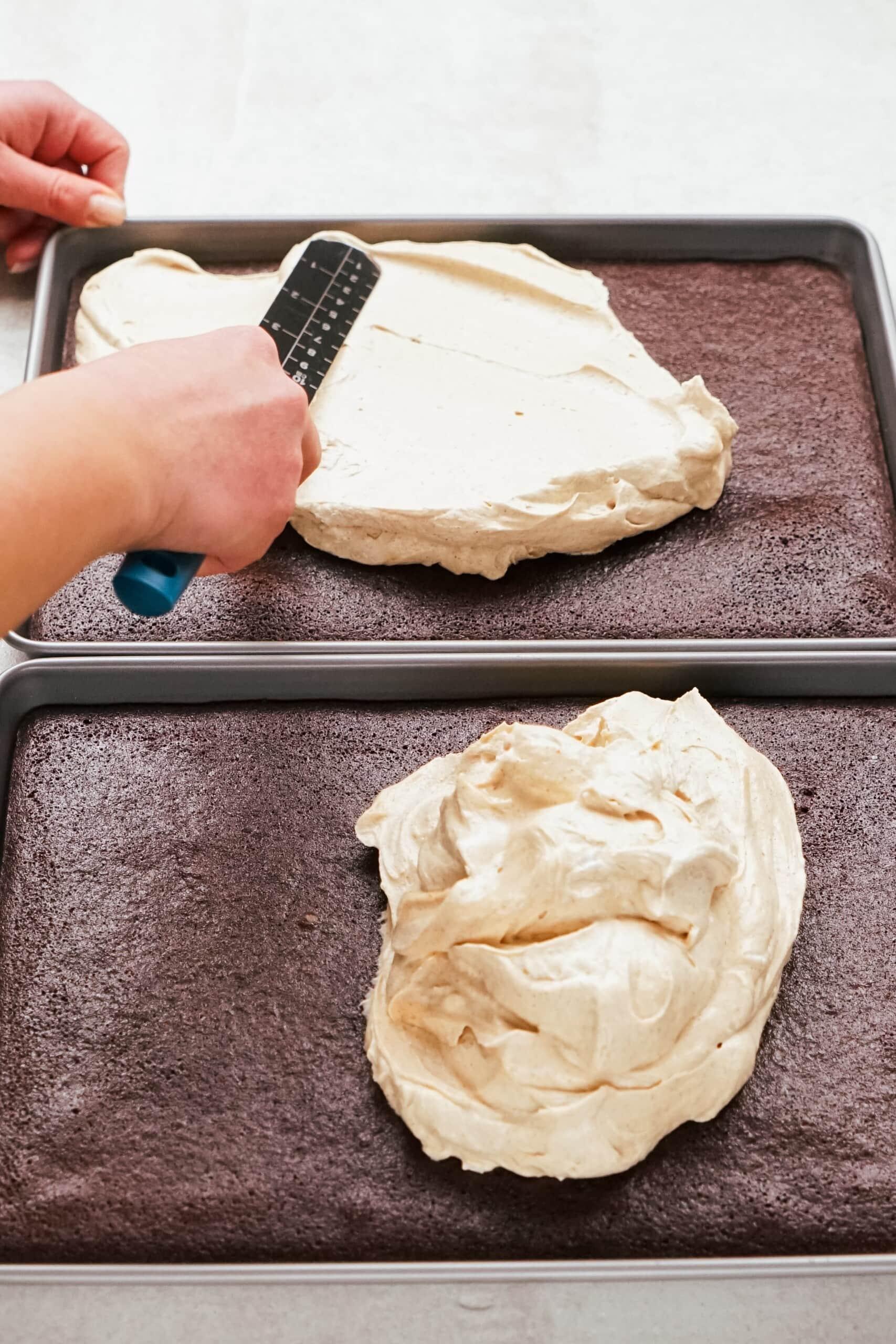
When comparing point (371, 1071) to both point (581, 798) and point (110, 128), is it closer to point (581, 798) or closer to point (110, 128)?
point (581, 798)

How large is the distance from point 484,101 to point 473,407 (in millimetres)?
876

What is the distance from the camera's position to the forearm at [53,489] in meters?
0.93

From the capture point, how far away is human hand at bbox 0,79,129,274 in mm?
1621

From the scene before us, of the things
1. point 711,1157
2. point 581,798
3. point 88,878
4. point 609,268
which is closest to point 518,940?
point 581,798

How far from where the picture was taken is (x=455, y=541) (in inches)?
56.1

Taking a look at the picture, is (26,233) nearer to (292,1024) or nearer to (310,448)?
(310,448)

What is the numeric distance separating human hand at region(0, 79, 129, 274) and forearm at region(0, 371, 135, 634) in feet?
2.47

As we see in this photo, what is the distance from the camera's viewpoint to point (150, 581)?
110 cm

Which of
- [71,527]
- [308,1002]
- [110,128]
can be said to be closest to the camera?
[71,527]

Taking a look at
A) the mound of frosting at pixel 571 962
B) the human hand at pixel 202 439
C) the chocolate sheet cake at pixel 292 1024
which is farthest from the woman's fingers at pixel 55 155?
the mound of frosting at pixel 571 962

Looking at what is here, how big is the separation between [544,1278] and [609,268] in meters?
1.30

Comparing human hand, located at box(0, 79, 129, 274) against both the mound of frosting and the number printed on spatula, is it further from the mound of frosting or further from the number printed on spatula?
the mound of frosting

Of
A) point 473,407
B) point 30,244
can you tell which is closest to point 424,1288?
point 473,407

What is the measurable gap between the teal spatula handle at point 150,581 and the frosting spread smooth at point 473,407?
327 mm
